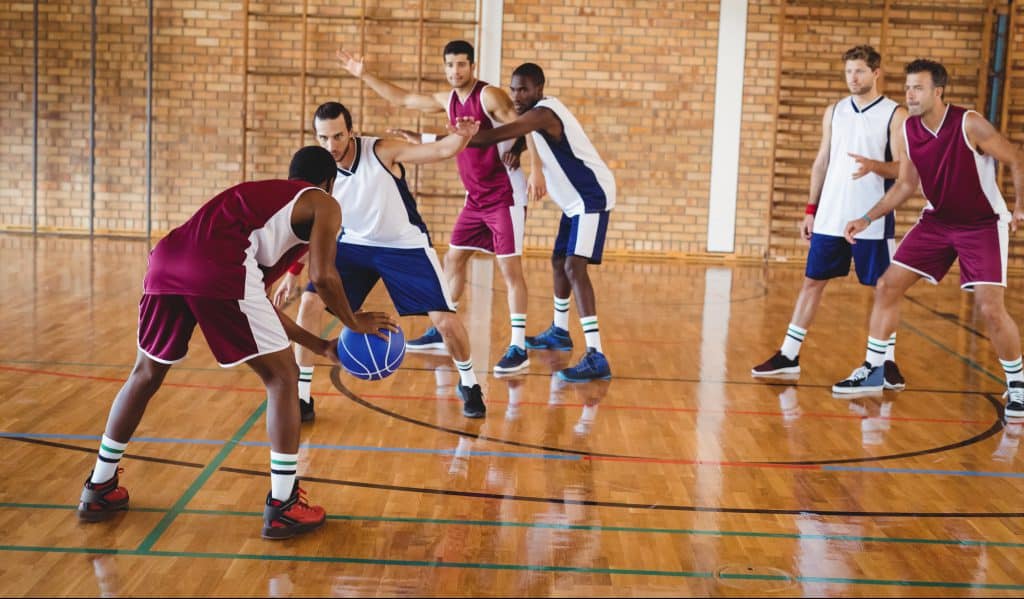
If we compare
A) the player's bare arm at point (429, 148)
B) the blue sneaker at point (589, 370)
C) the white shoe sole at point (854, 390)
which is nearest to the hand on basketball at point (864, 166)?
the white shoe sole at point (854, 390)

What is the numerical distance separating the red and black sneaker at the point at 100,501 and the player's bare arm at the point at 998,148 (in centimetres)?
438

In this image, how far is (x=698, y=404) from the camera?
20.0ft

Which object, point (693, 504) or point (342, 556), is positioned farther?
point (693, 504)

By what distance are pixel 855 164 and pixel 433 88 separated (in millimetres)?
7228

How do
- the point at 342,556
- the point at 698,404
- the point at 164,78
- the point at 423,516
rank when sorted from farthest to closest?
the point at 164,78 < the point at 698,404 < the point at 423,516 < the point at 342,556

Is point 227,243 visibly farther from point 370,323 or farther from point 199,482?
point 199,482

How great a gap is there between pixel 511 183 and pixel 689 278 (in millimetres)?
4914

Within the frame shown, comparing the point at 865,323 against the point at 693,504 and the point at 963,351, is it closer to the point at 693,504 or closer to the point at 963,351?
the point at 963,351

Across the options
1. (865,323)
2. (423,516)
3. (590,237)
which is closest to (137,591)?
(423,516)

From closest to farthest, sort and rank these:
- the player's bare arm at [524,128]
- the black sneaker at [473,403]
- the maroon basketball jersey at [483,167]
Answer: the black sneaker at [473,403] → the player's bare arm at [524,128] → the maroon basketball jersey at [483,167]

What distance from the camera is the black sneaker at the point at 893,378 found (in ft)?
21.6

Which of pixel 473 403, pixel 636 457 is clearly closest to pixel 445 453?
pixel 473 403

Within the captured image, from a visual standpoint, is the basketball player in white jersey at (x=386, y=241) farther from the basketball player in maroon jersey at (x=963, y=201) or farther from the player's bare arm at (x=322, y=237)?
the basketball player in maroon jersey at (x=963, y=201)

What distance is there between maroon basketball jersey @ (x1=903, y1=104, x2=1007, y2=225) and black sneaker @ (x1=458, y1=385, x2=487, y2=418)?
8.59 ft
